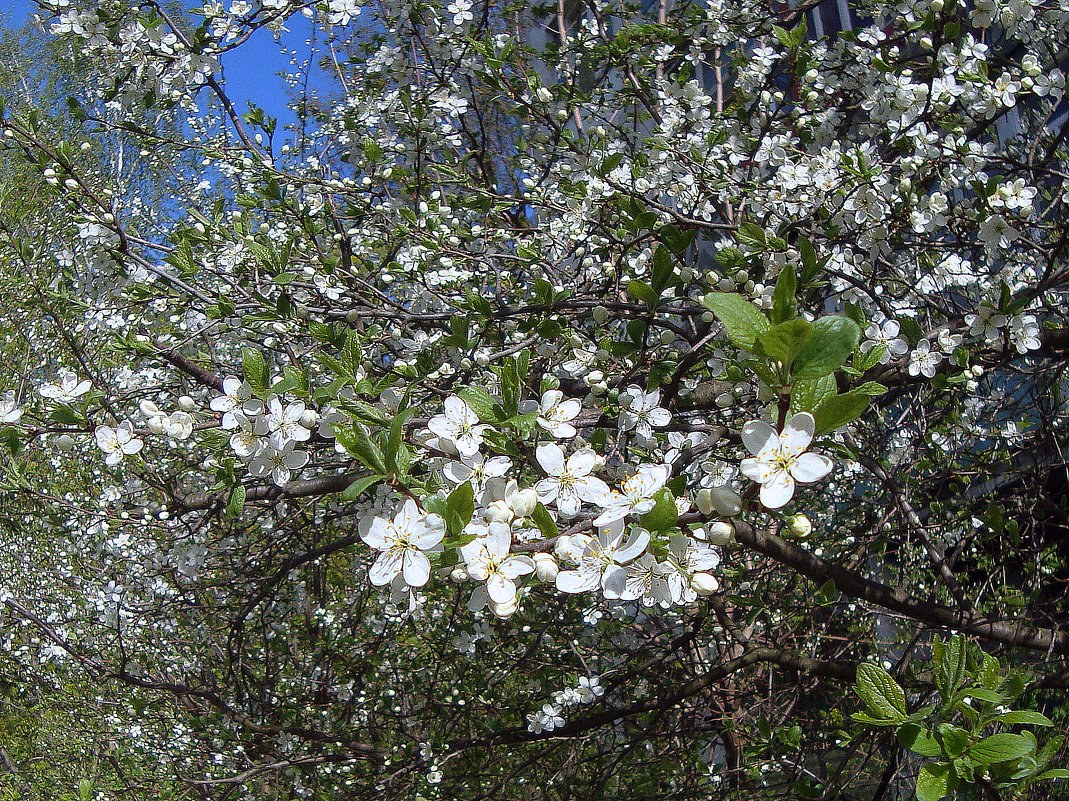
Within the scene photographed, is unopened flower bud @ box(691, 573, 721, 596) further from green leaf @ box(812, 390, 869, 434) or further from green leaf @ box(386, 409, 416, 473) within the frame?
green leaf @ box(386, 409, 416, 473)

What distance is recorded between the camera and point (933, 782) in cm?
111

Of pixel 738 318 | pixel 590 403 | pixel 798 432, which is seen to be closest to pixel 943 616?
pixel 590 403

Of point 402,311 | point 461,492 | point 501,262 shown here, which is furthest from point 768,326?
point 501,262

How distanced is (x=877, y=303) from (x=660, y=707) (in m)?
1.59

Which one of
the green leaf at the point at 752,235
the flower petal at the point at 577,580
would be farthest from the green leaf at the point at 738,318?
the green leaf at the point at 752,235

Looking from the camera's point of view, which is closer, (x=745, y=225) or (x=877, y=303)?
(x=745, y=225)

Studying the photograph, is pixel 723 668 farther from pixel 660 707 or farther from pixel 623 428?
pixel 623 428

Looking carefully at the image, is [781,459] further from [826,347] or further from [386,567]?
[386,567]

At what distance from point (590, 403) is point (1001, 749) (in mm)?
1099

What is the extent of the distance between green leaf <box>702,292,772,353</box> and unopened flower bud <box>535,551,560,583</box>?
37 cm

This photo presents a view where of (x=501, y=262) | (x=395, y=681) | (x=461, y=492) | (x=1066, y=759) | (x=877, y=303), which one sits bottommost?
(x=1066, y=759)

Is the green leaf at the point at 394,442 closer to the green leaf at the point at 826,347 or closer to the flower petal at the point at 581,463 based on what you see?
the flower petal at the point at 581,463

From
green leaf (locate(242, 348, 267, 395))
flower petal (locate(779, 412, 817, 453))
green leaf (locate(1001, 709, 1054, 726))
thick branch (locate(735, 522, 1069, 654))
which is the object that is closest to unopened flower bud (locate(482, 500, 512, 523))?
flower petal (locate(779, 412, 817, 453))

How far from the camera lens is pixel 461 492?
1000 mm
